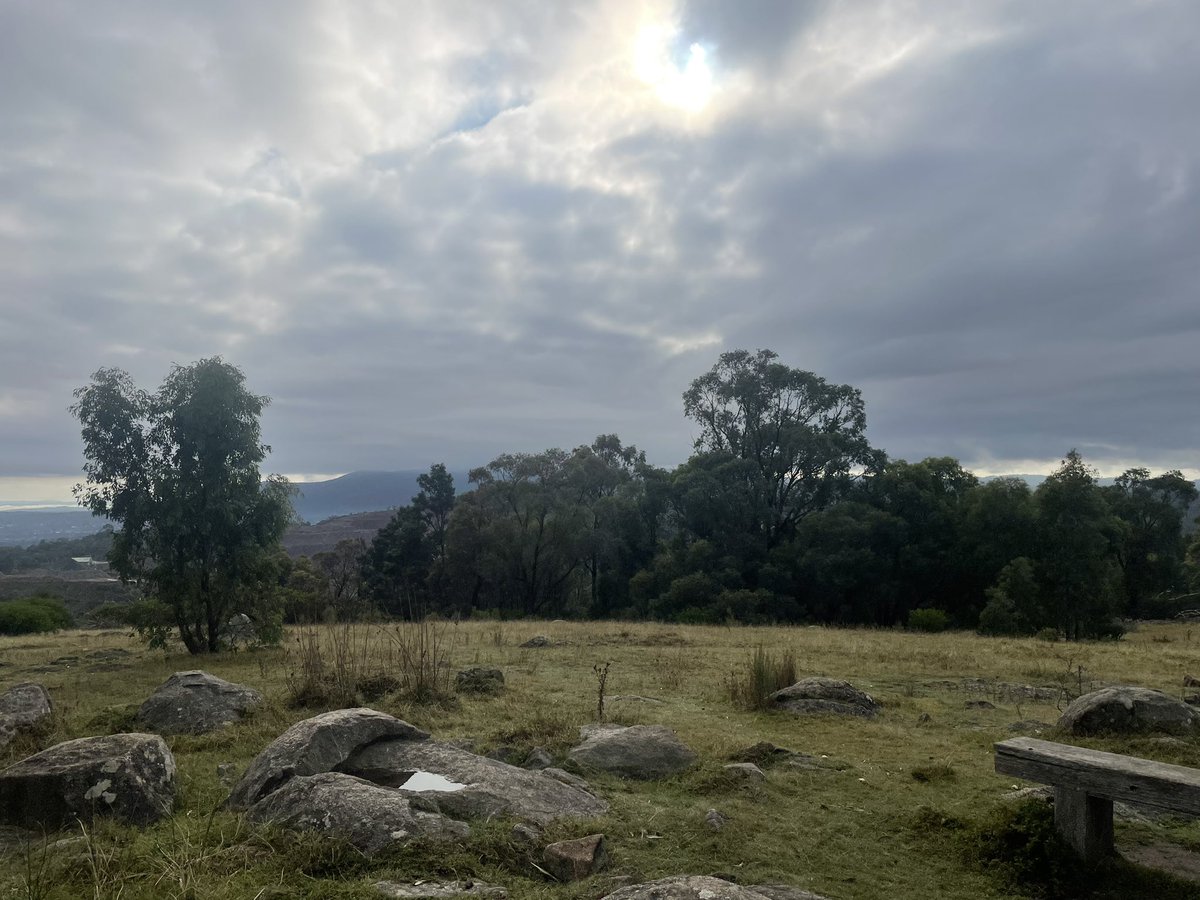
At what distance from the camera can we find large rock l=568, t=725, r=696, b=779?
689 cm

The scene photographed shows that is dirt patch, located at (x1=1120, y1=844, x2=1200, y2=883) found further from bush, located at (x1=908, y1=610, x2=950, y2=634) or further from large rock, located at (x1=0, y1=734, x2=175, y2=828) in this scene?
bush, located at (x1=908, y1=610, x2=950, y2=634)

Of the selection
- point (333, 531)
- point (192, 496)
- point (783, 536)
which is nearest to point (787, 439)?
point (783, 536)

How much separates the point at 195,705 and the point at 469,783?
4597 millimetres

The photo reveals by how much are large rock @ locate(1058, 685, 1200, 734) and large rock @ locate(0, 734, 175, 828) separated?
8.68 meters

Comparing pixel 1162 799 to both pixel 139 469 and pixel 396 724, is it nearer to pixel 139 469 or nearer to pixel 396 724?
pixel 396 724

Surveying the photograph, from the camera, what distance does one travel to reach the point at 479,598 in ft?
156

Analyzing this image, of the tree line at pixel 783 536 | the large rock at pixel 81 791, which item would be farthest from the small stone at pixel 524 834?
the tree line at pixel 783 536

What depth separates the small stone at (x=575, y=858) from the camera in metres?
4.58

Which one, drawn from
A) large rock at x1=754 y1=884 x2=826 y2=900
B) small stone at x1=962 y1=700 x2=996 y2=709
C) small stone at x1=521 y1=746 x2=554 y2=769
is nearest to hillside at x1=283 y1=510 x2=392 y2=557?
small stone at x1=962 y1=700 x2=996 y2=709

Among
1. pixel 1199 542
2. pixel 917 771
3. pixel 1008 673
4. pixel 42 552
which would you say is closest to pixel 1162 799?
pixel 917 771

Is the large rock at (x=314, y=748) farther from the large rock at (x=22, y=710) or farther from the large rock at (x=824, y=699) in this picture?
the large rock at (x=824, y=699)

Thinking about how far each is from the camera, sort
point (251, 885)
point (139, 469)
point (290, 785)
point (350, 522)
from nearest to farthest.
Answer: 1. point (251, 885)
2. point (290, 785)
3. point (139, 469)
4. point (350, 522)

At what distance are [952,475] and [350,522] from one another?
114 m

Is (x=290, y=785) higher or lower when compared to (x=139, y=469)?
lower
